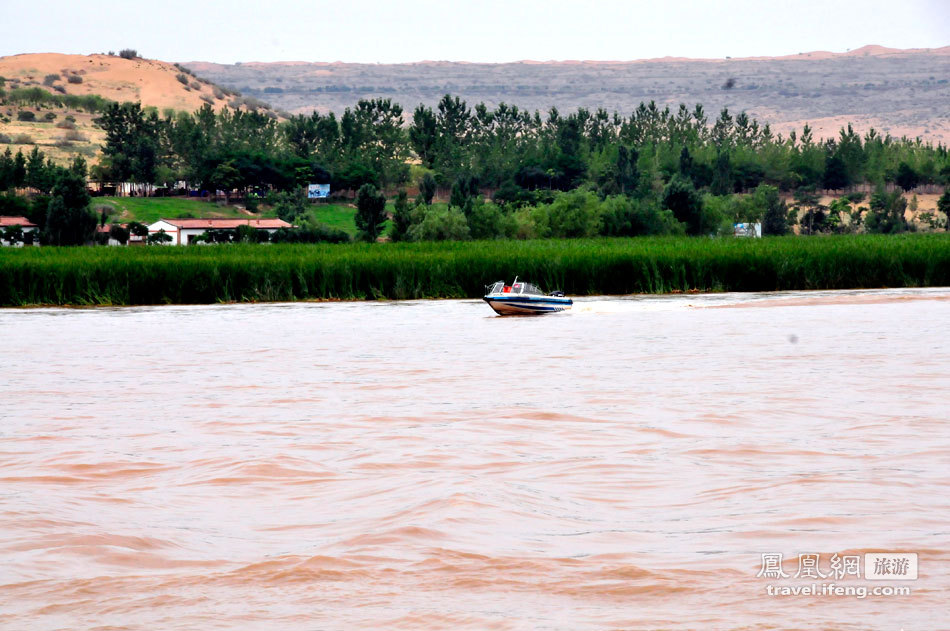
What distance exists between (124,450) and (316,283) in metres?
28.8

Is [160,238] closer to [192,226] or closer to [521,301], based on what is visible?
[192,226]

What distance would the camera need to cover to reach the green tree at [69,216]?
11194 cm

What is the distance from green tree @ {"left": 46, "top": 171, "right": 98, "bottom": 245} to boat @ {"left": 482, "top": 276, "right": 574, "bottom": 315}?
88.3 meters

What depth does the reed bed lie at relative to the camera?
37.5m

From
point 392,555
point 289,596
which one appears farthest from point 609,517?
point 289,596

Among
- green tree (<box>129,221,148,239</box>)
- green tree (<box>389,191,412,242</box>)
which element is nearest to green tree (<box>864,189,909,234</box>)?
green tree (<box>389,191,412,242</box>)

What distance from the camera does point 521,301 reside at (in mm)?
31578

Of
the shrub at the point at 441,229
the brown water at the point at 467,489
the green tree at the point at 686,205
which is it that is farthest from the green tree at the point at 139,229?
the brown water at the point at 467,489

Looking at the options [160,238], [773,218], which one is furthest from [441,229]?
[773,218]

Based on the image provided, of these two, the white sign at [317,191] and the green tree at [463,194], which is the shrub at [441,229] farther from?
the white sign at [317,191]

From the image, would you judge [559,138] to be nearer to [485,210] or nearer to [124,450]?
[485,210]

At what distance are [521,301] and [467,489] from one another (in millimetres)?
23057

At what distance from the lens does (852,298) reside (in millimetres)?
34875

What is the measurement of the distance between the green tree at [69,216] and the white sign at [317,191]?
5125 centimetres
